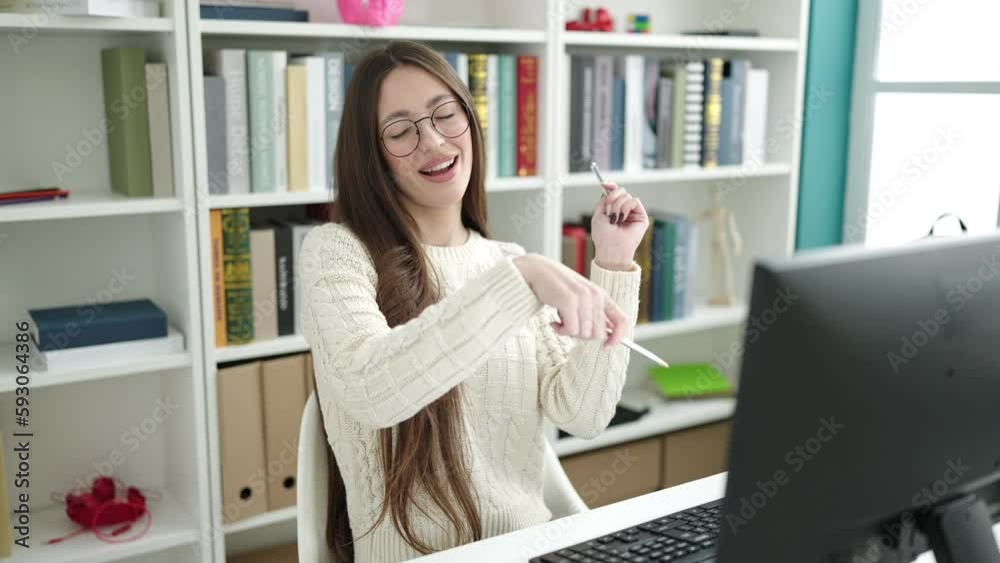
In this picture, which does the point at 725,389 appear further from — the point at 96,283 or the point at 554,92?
the point at 96,283

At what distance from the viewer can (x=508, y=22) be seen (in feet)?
8.27

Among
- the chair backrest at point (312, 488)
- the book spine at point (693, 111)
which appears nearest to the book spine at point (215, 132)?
the chair backrest at point (312, 488)

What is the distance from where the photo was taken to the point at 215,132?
204 centimetres

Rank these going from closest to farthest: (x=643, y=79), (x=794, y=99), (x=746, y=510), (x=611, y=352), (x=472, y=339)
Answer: (x=746, y=510) < (x=472, y=339) < (x=611, y=352) < (x=643, y=79) < (x=794, y=99)

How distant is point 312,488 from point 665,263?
1534mm

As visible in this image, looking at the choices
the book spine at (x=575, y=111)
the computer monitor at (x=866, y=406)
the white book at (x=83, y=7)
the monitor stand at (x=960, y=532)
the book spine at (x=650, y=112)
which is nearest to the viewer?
the computer monitor at (x=866, y=406)

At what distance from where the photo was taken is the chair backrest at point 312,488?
1.43 meters

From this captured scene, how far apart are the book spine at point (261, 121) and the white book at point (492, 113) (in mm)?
520

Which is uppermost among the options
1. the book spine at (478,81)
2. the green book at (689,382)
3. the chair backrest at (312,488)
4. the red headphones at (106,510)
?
the book spine at (478,81)

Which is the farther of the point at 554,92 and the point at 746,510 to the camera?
the point at 554,92

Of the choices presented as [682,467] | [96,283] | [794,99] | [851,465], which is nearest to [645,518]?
[851,465]

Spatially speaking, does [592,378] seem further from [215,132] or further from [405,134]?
[215,132]

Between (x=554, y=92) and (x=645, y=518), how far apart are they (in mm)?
1366

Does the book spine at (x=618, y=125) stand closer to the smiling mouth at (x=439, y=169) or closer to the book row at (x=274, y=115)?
the book row at (x=274, y=115)
